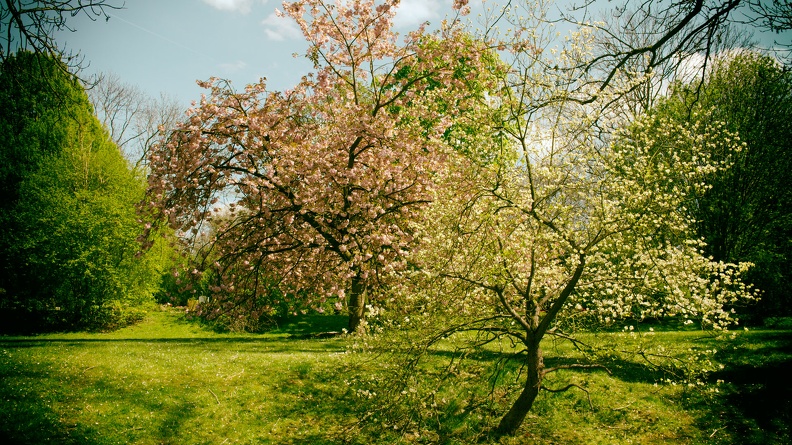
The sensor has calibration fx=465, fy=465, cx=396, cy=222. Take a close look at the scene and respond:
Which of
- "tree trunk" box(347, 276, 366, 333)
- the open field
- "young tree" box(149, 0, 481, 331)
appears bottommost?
the open field

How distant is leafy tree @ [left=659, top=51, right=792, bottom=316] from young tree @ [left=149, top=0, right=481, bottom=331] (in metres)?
11.3

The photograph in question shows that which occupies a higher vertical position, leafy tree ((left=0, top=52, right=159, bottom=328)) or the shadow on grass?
leafy tree ((left=0, top=52, right=159, bottom=328))

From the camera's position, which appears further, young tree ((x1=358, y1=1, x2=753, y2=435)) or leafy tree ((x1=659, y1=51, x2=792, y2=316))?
leafy tree ((x1=659, y1=51, x2=792, y2=316))

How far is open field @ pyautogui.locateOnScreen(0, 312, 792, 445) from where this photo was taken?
8.82 meters

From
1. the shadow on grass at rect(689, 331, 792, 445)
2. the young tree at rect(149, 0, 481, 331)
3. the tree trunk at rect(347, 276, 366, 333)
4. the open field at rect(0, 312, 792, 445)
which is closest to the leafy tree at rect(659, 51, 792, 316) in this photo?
the shadow on grass at rect(689, 331, 792, 445)

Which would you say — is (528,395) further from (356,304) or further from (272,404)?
(356,304)

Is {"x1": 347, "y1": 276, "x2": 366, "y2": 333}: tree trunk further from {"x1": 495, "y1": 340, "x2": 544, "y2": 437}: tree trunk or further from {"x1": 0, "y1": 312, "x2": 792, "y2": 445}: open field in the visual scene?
{"x1": 495, "y1": 340, "x2": 544, "y2": 437}: tree trunk

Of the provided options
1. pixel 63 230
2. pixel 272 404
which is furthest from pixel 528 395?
pixel 63 230

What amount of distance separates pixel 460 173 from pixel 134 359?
9.12 metres

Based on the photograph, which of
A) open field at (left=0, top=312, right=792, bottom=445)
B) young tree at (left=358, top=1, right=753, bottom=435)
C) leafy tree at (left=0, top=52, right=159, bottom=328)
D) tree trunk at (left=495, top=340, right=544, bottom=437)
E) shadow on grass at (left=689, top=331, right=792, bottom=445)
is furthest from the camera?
leafy tree at (left=0, top=52, right=159, bottom=328)

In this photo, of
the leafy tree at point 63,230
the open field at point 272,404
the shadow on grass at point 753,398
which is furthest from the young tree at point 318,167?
the leafy tree at point 63,230

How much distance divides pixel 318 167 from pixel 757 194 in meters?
16.9

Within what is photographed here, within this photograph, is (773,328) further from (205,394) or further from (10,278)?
(10,278)

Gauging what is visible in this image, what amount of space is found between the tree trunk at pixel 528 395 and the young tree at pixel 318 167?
13.8 feet
